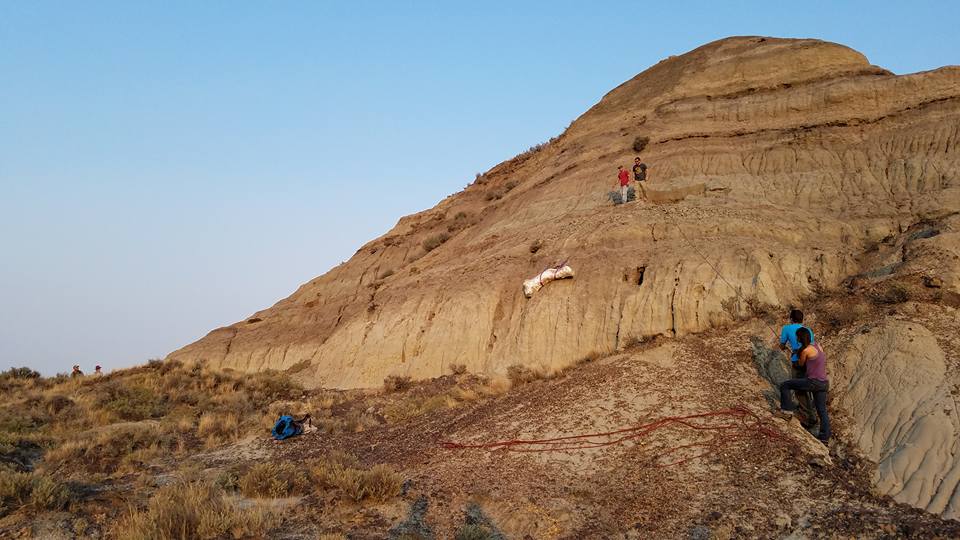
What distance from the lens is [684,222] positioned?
1572 centimetres

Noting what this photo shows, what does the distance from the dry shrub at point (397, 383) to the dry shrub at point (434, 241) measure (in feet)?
25.6

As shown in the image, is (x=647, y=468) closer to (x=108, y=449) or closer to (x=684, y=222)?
(x=684, y=222)

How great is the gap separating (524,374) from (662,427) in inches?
177

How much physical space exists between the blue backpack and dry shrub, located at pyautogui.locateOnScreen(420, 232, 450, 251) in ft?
36.1

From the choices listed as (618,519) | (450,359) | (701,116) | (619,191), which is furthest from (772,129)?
A: (618,519)

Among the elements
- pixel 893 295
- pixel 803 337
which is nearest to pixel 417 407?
pixel 803 337

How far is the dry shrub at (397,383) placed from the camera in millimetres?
16922

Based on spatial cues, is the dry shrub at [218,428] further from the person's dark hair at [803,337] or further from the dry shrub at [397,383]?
the person's dark hair at [803,337]

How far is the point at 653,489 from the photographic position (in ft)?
27.2

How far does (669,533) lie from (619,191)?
12.3 meters

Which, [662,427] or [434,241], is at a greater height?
[434,241]

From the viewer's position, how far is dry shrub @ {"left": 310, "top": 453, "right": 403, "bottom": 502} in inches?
334

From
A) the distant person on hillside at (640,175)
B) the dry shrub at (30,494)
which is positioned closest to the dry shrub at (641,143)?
the distant person on hillside at (640,175)

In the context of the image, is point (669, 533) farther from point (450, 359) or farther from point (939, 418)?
point (450, 359)
